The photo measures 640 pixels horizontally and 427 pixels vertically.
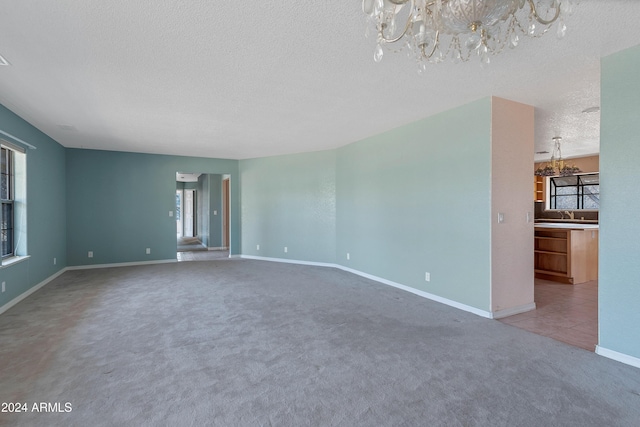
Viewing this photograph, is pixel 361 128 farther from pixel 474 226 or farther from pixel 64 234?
pixel 64 234

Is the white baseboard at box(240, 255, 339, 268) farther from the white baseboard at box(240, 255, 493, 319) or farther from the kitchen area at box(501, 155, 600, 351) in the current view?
the kitchen area at box(501, 155, 600, 351)

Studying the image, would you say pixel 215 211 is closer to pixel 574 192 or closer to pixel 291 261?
pixel 291 261

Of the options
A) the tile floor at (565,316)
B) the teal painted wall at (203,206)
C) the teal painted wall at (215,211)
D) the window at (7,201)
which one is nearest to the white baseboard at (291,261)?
the teal painted wall at (215,211)

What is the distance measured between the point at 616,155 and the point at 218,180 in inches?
354

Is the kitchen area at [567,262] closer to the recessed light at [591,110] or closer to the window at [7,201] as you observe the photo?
the recessed light at [591,110]

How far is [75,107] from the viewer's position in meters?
3.72

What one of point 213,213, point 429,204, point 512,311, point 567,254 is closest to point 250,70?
point 429,204

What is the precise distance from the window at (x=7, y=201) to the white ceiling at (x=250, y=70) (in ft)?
2.10

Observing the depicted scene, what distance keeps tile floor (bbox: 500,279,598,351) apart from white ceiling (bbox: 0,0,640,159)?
244cm

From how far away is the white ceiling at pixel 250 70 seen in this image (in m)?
1.99

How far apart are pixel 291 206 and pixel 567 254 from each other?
16.6 feet

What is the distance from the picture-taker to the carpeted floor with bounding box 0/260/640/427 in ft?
6.03

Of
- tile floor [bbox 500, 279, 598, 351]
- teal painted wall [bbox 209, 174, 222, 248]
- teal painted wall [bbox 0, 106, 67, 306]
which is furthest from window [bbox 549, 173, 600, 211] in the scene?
teal painted wall [bbox 0, 106, 67, 306]

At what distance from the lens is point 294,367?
7.79ft
